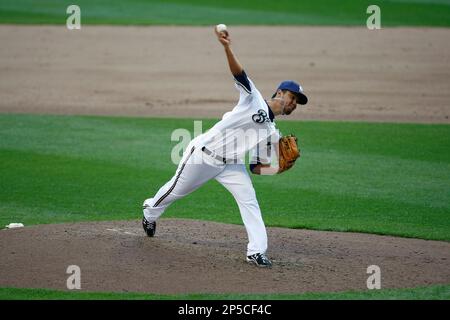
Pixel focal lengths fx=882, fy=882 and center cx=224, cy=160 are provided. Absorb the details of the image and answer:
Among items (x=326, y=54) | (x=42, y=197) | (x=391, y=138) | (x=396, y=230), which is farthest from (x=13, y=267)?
(x=326, y=54)

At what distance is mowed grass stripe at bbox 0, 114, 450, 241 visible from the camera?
9.47 meters

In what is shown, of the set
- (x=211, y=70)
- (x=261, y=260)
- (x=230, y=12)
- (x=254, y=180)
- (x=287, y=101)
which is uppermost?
(x=230, y=12)

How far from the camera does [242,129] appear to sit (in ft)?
24.3

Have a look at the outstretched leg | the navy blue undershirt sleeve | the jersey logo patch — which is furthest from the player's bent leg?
the navy blue undershirt sleeve

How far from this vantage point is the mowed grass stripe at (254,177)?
9.47 metres

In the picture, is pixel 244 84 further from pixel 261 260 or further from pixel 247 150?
pixel 261 260

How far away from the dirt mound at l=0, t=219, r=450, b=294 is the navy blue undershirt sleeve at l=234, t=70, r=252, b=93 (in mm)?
1491

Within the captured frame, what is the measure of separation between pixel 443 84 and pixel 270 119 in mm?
11302

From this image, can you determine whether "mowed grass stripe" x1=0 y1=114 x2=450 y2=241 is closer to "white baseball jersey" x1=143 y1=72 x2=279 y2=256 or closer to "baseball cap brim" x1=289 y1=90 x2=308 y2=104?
"white baseball jersey" x1=143 y1=72 x2=279 y2=256

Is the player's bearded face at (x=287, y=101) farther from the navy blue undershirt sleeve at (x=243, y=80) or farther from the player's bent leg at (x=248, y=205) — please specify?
the player's bent leg at (x=248, y=205)

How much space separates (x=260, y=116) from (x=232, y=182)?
2.08 ft

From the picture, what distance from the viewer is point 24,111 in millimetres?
15383

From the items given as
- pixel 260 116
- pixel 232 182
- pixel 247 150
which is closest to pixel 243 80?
pixel 260 116

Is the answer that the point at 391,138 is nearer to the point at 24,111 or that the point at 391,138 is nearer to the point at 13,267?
the point at 24,111
